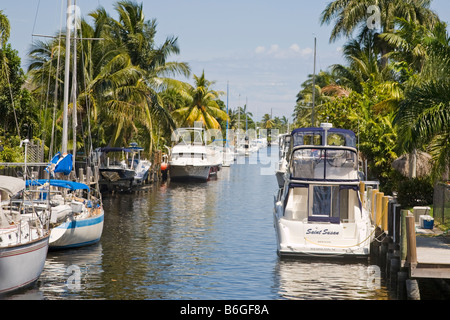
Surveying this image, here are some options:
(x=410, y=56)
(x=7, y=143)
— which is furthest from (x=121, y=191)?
(x=410, y=56)

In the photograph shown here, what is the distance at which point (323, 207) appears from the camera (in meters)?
24.5

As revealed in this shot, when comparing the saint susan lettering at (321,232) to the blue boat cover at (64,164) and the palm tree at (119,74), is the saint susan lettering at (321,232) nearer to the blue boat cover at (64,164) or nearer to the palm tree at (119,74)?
the blue boat cover at (64,164)

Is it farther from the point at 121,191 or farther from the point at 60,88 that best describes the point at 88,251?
the point at 121,191

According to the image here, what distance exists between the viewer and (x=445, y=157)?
71.4ft

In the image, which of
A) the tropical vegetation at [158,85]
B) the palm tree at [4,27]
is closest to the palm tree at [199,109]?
the tropical vegetation at [158,85]

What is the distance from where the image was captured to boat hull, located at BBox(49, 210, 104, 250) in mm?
24109

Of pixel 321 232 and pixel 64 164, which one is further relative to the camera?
pixel 64 164

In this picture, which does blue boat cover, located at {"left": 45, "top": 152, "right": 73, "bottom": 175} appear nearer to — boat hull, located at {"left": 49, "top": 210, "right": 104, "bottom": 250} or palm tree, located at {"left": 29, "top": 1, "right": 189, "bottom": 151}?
boat hull, located at {"left": 49, "top": 210, "right": 104, "bottom": 250}

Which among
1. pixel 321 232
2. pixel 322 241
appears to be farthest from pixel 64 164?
pixel 322 241

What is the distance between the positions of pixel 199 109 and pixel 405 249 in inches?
2529

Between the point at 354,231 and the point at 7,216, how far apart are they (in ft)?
37.8

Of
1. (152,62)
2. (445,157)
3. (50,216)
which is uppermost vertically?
(152,62)
